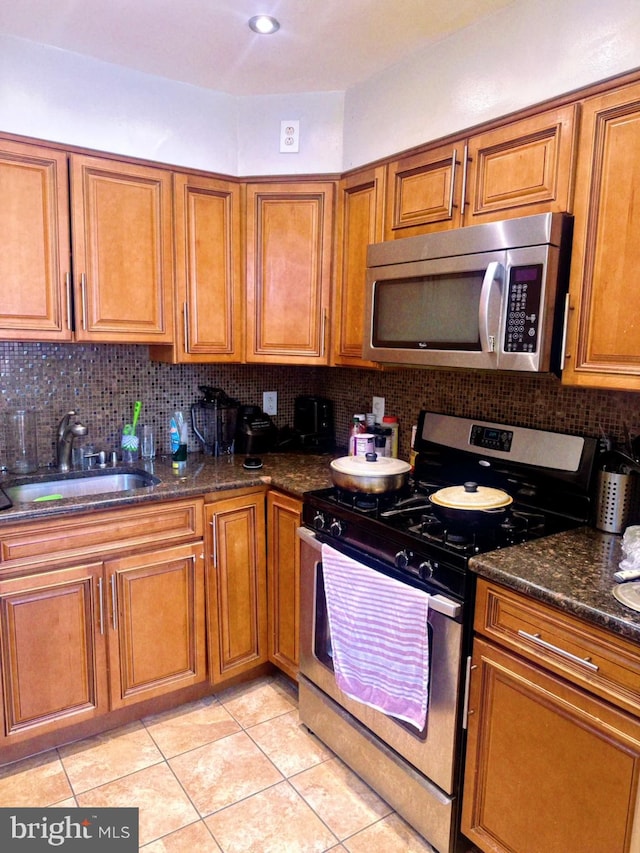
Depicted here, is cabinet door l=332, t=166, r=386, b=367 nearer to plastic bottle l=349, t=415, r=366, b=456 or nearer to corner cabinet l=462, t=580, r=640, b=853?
plastic bottle l=349, t=415, r=366, b=456

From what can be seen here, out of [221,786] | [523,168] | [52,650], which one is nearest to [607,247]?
[523,168]

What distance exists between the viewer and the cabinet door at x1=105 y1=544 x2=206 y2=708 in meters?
2.02

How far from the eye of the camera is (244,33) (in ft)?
5.96

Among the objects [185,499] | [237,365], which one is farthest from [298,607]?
[237,365]

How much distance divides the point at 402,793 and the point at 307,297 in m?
1.82

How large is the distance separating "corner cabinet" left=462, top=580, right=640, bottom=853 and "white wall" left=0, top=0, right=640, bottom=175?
54.6 inches

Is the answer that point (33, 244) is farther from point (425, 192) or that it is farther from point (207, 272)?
point (425, 192)

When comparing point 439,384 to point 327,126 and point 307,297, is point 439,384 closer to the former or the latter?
point 307,297

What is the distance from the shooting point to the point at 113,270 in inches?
84.5

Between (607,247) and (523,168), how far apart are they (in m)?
0.36

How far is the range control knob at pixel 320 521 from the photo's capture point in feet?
6.30

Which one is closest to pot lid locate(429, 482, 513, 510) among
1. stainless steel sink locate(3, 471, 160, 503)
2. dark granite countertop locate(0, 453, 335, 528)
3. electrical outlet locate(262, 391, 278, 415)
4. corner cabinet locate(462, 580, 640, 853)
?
corner cabinet locate(462, 580, 640, 853)

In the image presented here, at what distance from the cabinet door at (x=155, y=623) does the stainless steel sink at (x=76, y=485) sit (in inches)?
12.4

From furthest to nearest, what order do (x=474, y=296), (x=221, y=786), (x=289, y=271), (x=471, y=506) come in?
(x=289, y=271) < (x=221, y=786) < (x=474, y=296) < (x=471, y=506)
